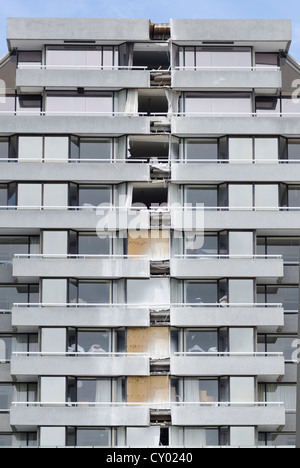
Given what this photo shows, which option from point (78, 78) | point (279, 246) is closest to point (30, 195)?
point (78, 78)

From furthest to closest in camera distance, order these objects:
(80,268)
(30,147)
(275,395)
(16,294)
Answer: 1. (30,147)
2. (16,294)
3. (275,395)
4. (80,268)

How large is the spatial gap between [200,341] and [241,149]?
12579 mm

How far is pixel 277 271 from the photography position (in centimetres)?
7088

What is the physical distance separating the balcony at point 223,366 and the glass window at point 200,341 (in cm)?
88

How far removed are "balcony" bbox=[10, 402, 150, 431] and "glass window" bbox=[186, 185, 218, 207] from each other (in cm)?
1348

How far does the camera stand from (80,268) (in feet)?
232

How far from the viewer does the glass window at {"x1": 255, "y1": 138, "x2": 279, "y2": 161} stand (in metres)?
73.5

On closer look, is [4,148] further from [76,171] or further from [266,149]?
[266,149]

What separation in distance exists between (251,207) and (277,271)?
4.45m

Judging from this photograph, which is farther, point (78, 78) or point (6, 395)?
point (78, 78)

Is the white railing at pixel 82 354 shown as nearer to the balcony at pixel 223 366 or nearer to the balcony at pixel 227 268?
the balcony at pixel 223 366

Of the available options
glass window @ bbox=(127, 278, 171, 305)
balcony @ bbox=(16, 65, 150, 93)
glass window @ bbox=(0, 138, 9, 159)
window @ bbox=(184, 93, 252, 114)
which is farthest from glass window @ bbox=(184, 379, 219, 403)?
balcony @ bbox=(16, 65, 150, 93)

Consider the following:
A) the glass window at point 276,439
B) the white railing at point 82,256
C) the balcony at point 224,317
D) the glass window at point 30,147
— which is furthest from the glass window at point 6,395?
the glass window at point 276,439

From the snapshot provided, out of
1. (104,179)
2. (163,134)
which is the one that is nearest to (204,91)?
(163,134)
